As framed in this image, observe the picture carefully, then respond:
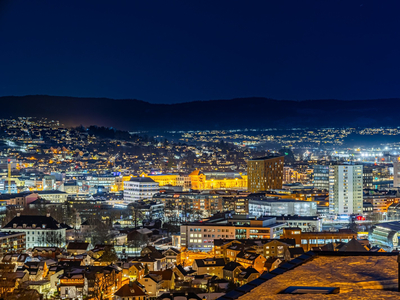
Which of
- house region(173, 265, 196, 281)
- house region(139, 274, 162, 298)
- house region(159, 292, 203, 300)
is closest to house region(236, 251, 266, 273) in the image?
house region(173, 265, 196, 281)

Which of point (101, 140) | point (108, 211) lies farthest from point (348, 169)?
point (101, 140)

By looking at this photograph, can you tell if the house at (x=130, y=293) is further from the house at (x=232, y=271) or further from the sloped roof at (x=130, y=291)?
the house at (x=232, y=271)

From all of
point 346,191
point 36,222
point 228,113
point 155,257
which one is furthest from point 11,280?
point 228,113

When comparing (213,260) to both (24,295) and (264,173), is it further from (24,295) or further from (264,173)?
(264,173)

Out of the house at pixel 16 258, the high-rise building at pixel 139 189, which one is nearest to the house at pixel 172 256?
the house at pixel 16 258

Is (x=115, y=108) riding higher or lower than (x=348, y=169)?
higher

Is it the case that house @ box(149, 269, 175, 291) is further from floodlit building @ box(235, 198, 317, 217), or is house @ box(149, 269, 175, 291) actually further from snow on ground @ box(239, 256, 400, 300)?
floodlit building @ box(235, 198, 317, 217)

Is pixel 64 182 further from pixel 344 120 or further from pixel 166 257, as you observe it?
pixel 344 120
